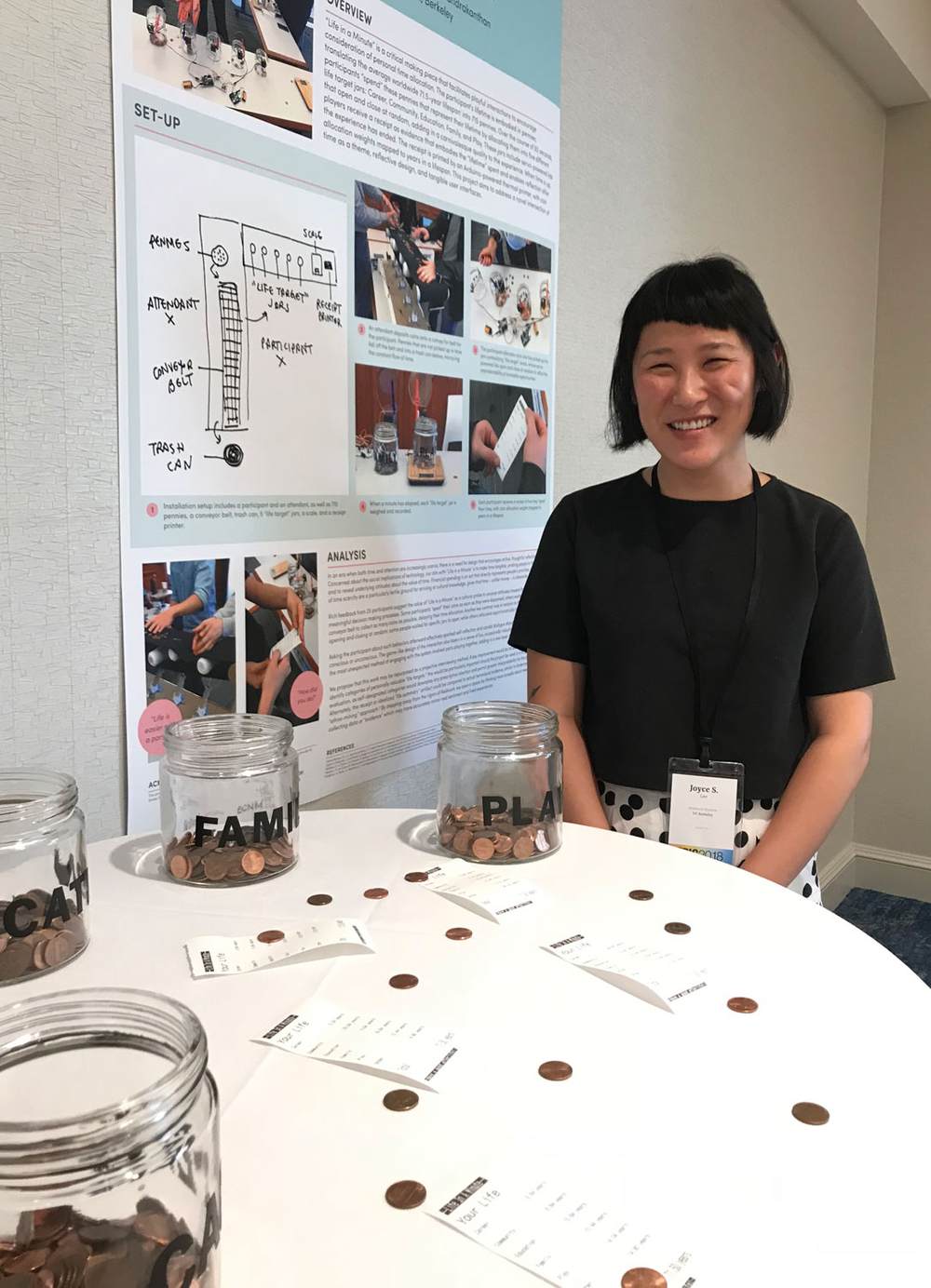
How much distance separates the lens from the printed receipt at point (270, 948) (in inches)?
31.0

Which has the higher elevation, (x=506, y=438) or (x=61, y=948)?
(x=506, y=438)

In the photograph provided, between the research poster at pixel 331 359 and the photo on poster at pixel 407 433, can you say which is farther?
the photo on poster at pixel 407 433

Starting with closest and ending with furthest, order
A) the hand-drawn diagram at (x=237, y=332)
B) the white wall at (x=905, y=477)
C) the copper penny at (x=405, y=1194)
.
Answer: the copper penny at (x=405, y=1194), the hand-drawn diagram at (x=237, y=332), the white wall at (x=905, y=477)

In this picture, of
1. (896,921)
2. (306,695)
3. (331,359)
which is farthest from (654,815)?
(896,921)

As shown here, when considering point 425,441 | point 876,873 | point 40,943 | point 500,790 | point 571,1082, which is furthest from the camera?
point 876,873

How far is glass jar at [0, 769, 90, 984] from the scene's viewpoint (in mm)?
771

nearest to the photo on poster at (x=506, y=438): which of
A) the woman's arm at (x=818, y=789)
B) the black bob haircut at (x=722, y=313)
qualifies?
the black bob haircut at (x=722, y=313)


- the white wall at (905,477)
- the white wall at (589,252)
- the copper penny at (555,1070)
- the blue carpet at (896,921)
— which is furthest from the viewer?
the white wall at (905,477)

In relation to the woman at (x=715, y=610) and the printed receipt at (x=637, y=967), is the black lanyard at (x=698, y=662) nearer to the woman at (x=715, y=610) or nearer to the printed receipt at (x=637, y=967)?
the woman at (x=715, y=610)

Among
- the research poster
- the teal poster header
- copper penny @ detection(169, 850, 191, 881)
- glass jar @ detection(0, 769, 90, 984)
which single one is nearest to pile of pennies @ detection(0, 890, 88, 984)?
glass jar @ detection(0, 769, 90, 984)

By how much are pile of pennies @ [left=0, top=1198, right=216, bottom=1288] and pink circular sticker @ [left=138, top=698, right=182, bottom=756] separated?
0.75 metres

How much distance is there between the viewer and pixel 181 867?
37.7 inches

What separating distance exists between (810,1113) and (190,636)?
2.79 feet

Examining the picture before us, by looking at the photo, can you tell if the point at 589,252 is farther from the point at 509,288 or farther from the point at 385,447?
the point at 385,447
